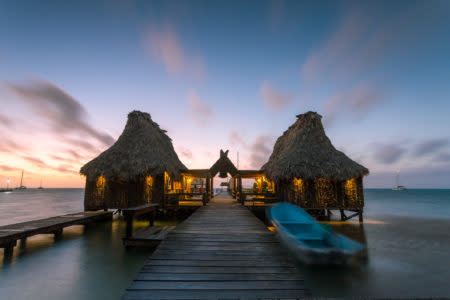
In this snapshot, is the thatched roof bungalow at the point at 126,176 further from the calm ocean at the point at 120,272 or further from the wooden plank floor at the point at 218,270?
the wooden plank floor at the point at 218,270

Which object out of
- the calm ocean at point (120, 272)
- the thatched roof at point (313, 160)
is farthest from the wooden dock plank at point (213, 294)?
the thatched roof at point (313, 160)

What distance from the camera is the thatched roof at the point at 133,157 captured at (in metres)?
12.9

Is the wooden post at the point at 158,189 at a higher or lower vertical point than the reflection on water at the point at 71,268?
higher

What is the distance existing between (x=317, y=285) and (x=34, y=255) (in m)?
10.7

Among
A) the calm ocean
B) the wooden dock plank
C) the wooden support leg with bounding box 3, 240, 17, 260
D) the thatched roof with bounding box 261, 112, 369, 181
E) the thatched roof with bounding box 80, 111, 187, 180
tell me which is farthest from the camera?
the thatched roof with bounding box 80, 111, 187, 180

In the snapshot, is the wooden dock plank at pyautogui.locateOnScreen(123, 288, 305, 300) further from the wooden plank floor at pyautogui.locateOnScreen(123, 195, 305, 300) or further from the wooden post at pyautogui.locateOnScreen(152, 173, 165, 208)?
the wooden post at pyautogui.locateOnScreen(152, 173, 165, 208)

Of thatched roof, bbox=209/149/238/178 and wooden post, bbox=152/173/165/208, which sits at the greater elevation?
thatched roof, bbox=209/149/238/178

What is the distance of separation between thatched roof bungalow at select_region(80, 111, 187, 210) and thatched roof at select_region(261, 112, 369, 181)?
8292mm

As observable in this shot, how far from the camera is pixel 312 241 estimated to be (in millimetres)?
7207

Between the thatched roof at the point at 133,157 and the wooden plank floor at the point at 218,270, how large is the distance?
28.4ft

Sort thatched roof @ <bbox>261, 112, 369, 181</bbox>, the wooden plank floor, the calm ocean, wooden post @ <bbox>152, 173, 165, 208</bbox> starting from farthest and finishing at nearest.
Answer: wooden post @ <bbox>152, 173, 165, 208</bbox> < thatched roof @ <bbox>261, 112, 369, 181</bbox> < the calm ocean < the wooden plank floor

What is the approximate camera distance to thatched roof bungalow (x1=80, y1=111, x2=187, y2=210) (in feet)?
42.5

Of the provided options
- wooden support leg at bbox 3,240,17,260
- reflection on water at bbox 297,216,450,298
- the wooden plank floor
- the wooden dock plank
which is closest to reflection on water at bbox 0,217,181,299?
wooden support leg at bbox 3,240,17,260

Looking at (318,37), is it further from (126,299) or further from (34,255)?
(34,255)
